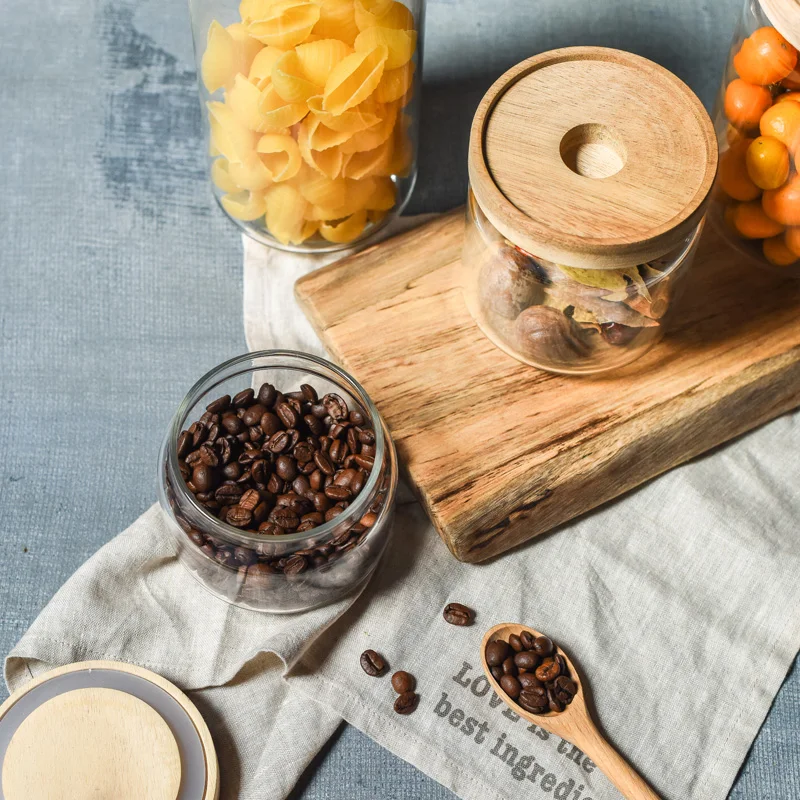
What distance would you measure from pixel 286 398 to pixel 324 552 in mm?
203

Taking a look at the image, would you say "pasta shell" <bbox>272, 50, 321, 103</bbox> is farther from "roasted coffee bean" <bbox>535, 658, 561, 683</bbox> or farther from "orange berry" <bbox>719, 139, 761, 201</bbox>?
"roasted coffee bean" <bbox>535, 658, 561, 683</bbox>

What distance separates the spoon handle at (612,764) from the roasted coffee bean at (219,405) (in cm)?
55

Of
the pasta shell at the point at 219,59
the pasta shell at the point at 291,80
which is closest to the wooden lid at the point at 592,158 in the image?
the pasta shell at the point at 291,80

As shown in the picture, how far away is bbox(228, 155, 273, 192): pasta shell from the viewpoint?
1281 mm

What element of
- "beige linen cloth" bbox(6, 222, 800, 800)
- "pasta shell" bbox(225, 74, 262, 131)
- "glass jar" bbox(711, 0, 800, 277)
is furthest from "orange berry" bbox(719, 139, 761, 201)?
"pasta shell" bbox(225, 74, 262, 131)

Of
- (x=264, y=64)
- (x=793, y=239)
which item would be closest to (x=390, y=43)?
(x=264, y=64)

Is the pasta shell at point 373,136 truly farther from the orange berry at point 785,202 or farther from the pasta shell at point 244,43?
the orange berry at point 785,202

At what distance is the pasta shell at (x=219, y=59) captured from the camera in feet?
4.04

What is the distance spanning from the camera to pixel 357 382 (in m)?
1.21

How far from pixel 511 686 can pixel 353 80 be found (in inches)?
28.7

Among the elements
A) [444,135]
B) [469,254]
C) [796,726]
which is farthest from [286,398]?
[796,726]

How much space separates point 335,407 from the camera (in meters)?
1.22

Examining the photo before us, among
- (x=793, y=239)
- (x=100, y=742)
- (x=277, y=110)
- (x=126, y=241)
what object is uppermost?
(x=277, y=110)

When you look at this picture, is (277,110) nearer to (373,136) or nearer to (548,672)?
(373,136)
